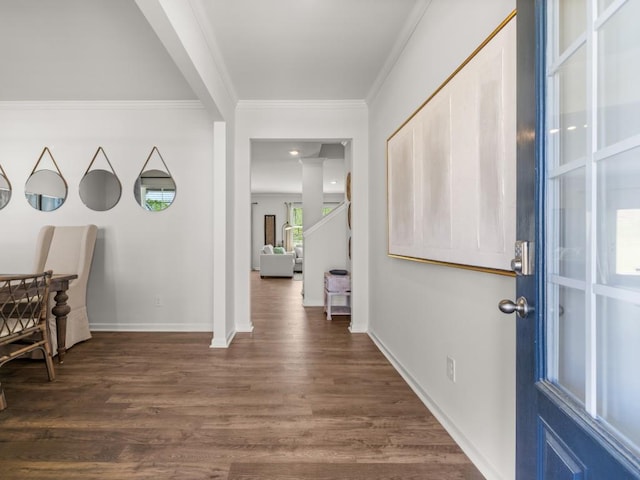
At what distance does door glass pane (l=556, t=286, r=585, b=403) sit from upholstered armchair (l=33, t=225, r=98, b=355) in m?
3.72

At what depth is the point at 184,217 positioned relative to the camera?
3908mm

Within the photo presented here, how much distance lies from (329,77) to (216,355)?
2.71m

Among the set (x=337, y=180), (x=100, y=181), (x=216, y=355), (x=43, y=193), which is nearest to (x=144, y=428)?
(x=216, y=355)

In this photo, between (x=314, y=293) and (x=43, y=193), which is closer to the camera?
(x=43, y=193)

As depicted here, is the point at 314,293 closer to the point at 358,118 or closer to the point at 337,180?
the point at 358,118

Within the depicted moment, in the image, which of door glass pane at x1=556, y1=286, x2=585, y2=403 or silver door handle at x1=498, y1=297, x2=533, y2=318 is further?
silver door handle at x1=498, y1=297, x2=533, y2=318

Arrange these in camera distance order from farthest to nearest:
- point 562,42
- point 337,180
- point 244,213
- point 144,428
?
point 337,180 < point 244,213 < point 144,428 < point 562,42

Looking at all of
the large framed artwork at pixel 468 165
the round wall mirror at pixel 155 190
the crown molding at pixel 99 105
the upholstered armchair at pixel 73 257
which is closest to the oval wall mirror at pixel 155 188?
the round wall mirror at pixel 155 190

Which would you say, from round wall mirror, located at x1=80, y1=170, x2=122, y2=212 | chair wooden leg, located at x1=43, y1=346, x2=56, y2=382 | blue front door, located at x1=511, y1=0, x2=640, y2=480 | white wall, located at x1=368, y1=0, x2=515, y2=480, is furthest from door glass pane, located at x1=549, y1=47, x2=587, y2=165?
round wall mirror, located at x1=80, y1=170, x2=122, y2=212

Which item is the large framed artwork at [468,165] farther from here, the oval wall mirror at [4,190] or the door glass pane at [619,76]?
the oval wall mirror at [4,190]

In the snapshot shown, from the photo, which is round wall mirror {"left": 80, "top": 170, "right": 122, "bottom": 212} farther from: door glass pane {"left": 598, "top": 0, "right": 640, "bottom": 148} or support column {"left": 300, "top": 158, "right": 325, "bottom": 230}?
door glass pane {"left": 598, "top": 0, "right": 640, "bottom": 148}

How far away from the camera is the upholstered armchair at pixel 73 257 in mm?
3320

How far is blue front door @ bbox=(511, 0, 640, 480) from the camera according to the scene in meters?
0.68

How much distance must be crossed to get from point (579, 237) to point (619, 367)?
281mm
